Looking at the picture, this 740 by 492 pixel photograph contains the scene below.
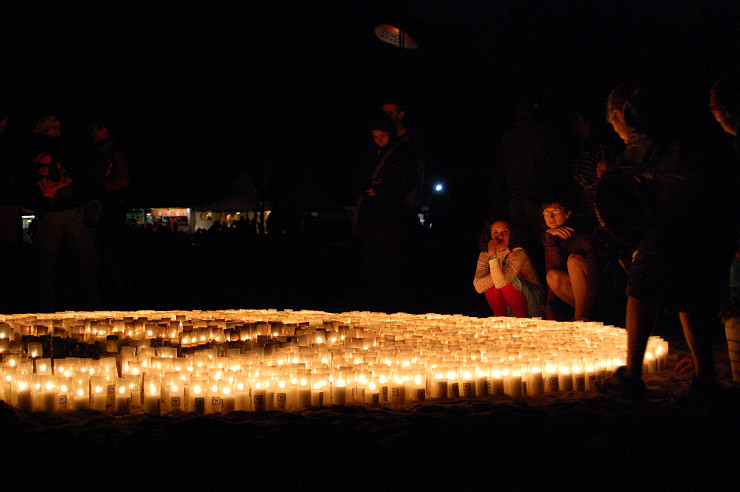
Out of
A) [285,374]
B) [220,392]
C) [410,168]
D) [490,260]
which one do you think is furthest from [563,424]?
[410,168]

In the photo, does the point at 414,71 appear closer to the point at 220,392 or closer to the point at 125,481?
the point at 220,392

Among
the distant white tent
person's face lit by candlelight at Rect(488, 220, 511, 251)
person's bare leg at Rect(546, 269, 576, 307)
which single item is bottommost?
person's bare leg at Rect(546, 269, 576, 307)

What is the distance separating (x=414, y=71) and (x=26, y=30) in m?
8.90

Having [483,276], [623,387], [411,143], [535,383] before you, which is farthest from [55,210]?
[623,387]

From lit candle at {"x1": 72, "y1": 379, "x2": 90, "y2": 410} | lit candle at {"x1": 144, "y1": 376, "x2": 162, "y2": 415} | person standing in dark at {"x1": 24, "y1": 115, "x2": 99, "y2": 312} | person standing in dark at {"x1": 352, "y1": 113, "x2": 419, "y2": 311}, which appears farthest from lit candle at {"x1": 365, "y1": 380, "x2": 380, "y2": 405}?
person standing in dark at {"x1": 24, "y1": 115, "x2": 99, "y2": 312}

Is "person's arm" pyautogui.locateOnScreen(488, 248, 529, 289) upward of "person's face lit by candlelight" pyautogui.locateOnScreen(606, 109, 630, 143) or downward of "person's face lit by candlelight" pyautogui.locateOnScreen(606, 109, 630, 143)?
downward

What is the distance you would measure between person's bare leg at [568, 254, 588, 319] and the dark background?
1.92 metres

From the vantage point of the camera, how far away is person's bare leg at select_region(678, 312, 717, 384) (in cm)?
420

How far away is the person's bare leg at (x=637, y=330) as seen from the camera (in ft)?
14.0

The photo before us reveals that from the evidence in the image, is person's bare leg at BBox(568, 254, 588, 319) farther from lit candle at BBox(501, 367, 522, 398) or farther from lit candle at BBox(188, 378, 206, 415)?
lit candle at BBox(188, 378, 206, 415)

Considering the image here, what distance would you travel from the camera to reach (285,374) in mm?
4355

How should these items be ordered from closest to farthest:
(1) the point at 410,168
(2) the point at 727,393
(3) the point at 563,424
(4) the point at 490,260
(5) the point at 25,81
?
(3) the point at 563,424 → (2) the point at 727,393 → (4) the point at 490,260 → (1) the point at 410,168 → (5) the point at 25,81

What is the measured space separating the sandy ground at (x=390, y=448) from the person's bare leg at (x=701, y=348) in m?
0.15

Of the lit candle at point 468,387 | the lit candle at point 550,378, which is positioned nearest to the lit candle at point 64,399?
the lit candle at point 468,387
